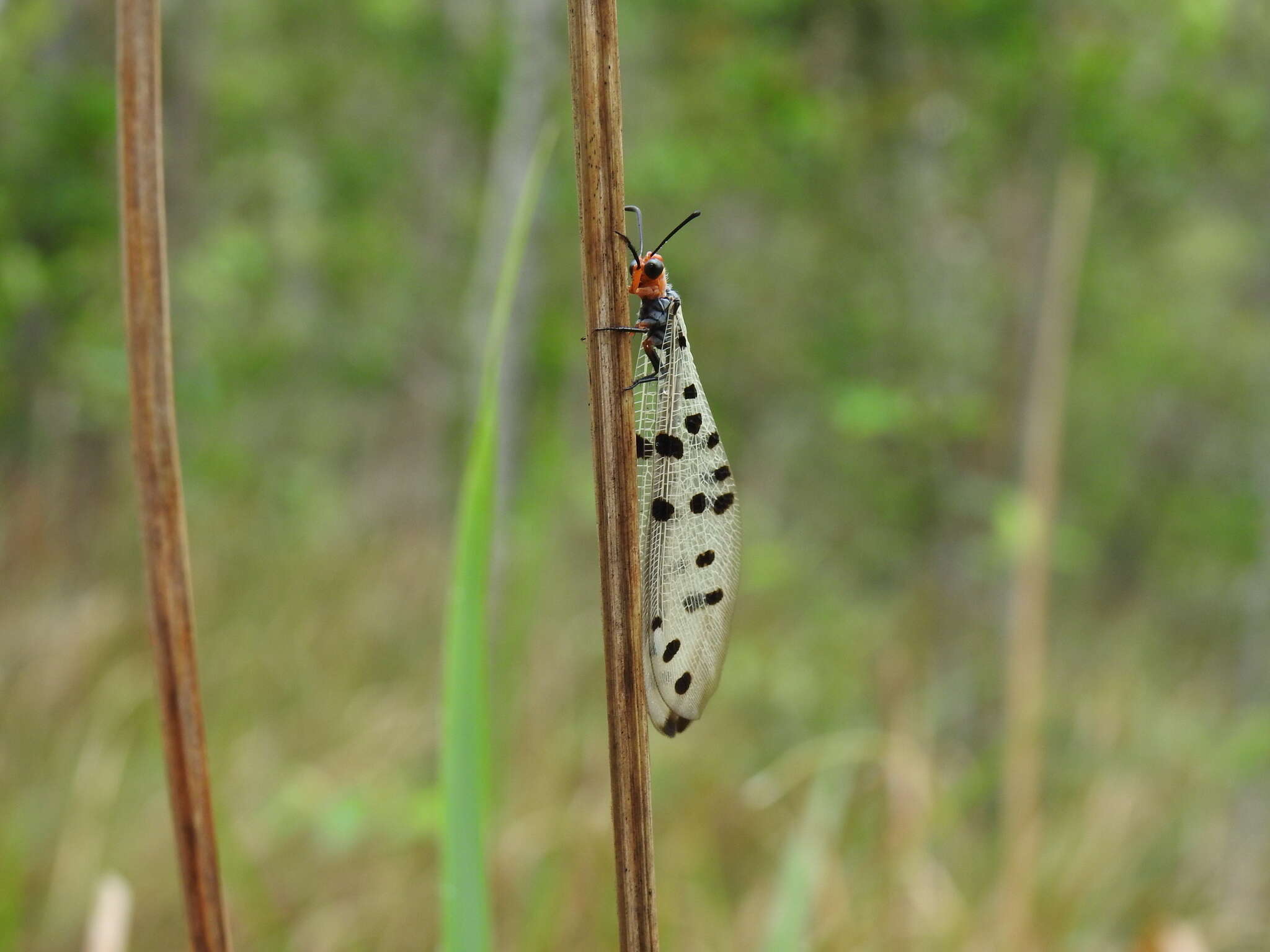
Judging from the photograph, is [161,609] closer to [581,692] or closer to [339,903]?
[339,903]

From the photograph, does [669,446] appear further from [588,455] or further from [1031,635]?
[588,455]

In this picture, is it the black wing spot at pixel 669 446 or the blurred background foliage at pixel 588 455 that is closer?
the black wing spot at pixel 669 446

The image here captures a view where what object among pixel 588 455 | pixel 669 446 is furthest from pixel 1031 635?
pixel 588 455

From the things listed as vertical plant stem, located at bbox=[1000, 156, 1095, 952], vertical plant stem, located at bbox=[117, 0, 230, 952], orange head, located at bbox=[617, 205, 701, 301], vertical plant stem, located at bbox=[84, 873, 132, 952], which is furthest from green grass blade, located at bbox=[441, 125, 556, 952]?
vertical plant stem, located at bbox=[1000, 156, 1095, 952]

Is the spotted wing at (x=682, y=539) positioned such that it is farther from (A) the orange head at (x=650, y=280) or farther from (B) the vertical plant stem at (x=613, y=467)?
(B) the vertical plant stem at (x=613, y=467)

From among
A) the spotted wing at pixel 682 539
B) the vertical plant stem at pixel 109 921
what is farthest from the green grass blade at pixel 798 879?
the vertical plant stem at pixel 109 921

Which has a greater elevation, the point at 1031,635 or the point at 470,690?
the point at 470,690

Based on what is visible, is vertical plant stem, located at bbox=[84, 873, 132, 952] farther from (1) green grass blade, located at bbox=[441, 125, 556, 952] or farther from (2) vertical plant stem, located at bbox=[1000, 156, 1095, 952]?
(2) vertical plant stem, located at bbox=[1000, 156, 1095, 952]
